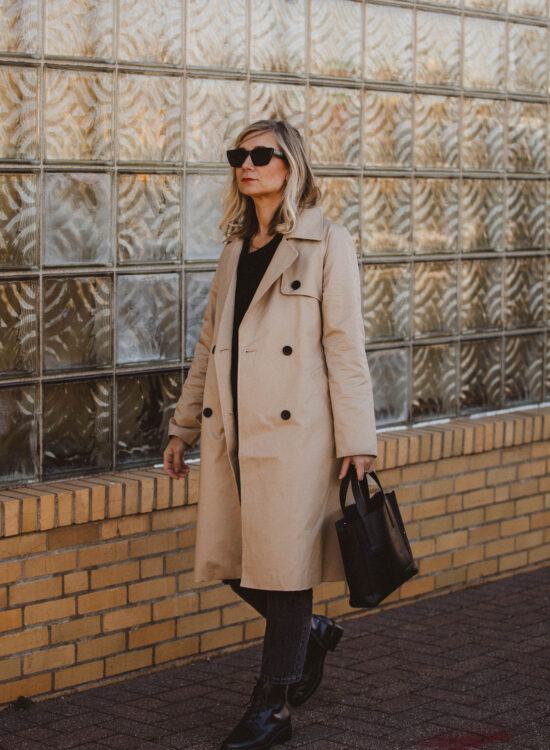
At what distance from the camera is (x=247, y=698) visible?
4629 mm

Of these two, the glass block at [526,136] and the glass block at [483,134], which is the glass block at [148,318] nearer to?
the glass block at [483,134]

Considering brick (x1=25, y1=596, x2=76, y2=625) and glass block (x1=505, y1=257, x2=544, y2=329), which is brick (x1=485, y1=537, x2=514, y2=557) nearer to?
glass block (x1=505, y1=257, x2=544, y2=329)

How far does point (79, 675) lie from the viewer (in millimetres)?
4684

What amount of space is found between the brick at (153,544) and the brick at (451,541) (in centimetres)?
156

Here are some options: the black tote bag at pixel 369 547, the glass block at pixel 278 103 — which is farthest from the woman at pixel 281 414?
the glass block at pixel 278 103

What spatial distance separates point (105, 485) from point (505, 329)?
254cm

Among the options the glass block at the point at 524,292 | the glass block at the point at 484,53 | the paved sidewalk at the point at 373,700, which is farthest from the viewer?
the glass block at the point at 524,292

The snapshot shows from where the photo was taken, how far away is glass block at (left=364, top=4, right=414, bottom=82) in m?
5.70

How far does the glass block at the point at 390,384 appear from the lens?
5883 mm

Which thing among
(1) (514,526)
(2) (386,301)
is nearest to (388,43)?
(2) (386,301)

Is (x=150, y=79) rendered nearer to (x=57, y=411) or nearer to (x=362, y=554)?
(x=57, y=411)

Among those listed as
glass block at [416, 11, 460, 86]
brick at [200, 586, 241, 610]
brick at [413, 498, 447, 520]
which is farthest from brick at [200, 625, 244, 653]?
glass block at [416, 11, 460, 86]

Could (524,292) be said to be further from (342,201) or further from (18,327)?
(18,327)

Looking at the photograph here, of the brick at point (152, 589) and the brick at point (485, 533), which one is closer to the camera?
the brick at point (152, 589)
